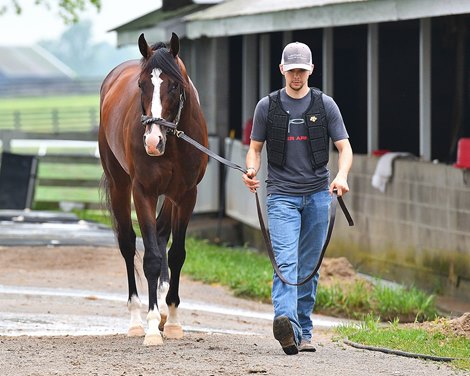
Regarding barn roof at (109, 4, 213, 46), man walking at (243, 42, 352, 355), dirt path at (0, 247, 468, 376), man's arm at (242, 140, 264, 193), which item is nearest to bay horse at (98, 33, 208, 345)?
dirt path at (0, 247, 468, 376)

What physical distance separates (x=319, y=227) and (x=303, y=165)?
17.3 inches

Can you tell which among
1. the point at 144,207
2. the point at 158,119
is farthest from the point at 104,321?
the point at 158,119

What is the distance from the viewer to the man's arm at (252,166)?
9555mm

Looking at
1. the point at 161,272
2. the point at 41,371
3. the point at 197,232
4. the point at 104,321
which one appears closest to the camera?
the point at 41,371

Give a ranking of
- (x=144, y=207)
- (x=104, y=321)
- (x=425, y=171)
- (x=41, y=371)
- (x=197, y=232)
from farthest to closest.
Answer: (x=197, y=232), (x=425, y=171), (x=104, y=321), (x=144, y=207), (x=41, y=371)

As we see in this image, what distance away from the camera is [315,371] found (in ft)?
28.9

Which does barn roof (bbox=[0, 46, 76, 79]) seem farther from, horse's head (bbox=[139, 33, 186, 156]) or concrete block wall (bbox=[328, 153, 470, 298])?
horse's head (bbox=[139, 33, 186, 156])

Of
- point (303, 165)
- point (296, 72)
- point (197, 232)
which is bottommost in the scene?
point (197, 232)

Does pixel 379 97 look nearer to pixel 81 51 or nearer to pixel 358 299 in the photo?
pixel 358 299

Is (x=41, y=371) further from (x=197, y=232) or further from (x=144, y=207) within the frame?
(x=197, y=232)

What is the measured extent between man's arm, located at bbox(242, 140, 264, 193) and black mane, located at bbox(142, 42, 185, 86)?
2.95ft

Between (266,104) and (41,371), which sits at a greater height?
(266,104)

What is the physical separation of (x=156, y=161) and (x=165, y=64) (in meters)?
0.74

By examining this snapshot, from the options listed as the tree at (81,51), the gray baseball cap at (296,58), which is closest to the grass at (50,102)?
the gray baseball cap at (296,58)
